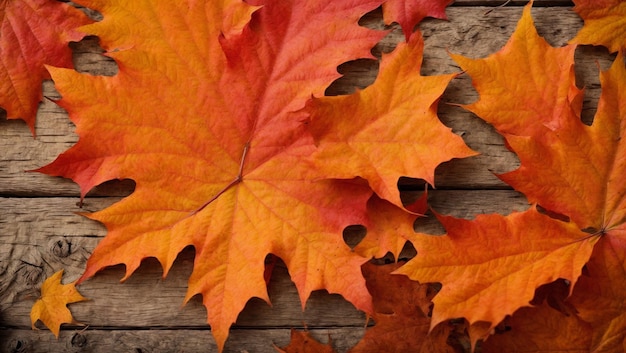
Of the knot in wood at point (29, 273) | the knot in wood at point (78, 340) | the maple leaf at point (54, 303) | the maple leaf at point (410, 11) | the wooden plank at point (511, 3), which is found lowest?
the knot in wood at point (78, 340)

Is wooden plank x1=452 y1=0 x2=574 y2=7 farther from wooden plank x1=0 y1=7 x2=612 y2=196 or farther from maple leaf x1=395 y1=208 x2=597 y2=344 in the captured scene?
maple leaf x1=395 y1=208 x2=597 y2=344

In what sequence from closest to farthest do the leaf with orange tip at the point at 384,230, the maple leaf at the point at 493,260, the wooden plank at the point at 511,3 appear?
the maple leaf at the point at 493,260
the leaf with orange tip at the point at 384,230
the wooden plank at the point at 511,3

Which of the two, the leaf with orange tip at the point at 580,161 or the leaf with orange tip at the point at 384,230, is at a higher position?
the leaf with orange tip at the point at 580,161

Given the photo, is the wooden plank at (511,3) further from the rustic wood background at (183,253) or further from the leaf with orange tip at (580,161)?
the leaf with orange tip at (580,161)

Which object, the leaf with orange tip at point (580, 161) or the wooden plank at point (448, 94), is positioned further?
the wooden plank at point (448, 94)

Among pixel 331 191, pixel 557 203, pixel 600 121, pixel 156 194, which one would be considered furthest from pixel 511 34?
pixel 156 194

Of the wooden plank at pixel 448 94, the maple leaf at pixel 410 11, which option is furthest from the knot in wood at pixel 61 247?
the maple leaf at pixel 410 11

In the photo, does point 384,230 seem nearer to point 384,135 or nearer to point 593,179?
point 384,135

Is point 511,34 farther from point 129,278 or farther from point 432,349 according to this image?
point 129,278
